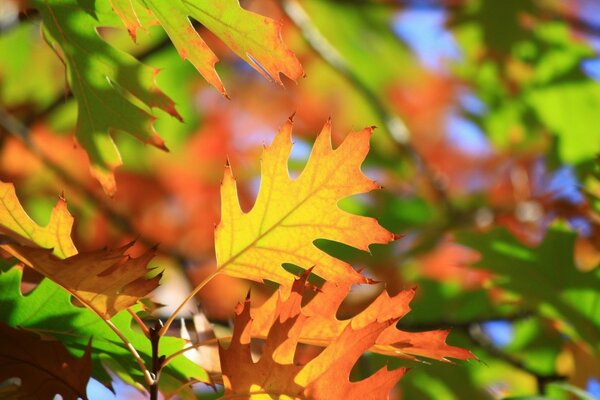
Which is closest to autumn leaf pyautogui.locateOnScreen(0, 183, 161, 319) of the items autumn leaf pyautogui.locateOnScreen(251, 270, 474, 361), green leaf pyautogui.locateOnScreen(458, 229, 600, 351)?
autumn leaf pyautogui.locateOnScreen(251, 270, 474, 361)

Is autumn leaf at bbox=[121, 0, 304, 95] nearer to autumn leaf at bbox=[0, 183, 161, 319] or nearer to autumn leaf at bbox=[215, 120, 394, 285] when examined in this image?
autumn leaf at bbox=[215, 120, 394, 285]

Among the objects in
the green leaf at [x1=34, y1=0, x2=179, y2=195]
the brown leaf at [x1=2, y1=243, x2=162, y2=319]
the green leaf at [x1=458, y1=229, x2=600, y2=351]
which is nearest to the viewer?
the brown leaf at [x1=2, y1=243, x2=162, y2=319]

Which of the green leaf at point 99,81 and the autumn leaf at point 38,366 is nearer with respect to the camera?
the autumn leaf at point 38,366

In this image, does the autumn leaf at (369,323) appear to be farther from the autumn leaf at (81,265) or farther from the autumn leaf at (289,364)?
the autumn leaf at (81,265)

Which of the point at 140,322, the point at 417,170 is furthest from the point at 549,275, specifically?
the point at 417,170

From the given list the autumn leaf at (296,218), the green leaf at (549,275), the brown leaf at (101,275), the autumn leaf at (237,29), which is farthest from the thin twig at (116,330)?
the green leaf at (549,275)

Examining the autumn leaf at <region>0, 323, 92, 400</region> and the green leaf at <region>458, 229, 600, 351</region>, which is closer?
the autumn leaf at <region>0, 323, 92, 400</region>
